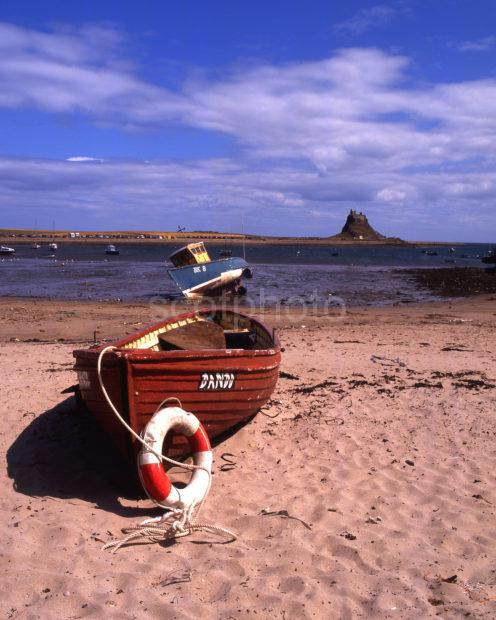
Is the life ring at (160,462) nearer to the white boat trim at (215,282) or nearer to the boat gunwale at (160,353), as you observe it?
the boat gunwale at (160,353)

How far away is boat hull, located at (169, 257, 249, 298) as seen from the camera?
2578 cm

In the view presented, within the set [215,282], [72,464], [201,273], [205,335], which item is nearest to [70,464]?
[72,464]

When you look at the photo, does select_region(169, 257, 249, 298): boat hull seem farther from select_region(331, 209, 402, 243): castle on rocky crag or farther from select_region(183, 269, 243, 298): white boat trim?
select_region(331, 209, 402, 243): castle on rocky crag

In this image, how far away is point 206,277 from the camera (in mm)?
26453

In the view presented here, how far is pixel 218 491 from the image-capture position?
18.3 ft

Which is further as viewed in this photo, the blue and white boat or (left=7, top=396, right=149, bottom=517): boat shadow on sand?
the blue and white boat

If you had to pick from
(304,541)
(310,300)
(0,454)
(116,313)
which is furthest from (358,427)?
(310,300)

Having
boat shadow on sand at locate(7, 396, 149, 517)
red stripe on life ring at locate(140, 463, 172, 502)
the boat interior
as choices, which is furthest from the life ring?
the boat interior

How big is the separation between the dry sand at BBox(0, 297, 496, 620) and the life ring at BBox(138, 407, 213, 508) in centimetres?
29

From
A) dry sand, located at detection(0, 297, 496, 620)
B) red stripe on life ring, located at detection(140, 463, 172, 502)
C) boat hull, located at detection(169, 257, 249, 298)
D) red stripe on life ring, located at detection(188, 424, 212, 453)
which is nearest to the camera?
dry sand, located at detection(0, 297, 496, 620)

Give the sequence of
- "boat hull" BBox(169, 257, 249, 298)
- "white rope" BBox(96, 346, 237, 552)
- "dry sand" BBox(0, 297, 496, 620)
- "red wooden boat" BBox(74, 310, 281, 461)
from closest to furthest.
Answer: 1. "dry sand" BBox(0, 297, 496, 620)
2. "white rope" BBox(96, 346, 237, 552)
3. "red wooden boat" BBox(74, 310, 281, 461)
4. "boat hull" BBox(169, 257, 249, 298)

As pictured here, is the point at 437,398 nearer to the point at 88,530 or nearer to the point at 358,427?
the point at 358,427

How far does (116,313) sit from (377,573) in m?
16.2

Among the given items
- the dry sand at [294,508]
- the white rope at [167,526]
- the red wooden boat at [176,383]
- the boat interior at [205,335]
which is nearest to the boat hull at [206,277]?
the boat interior at [205,335]
